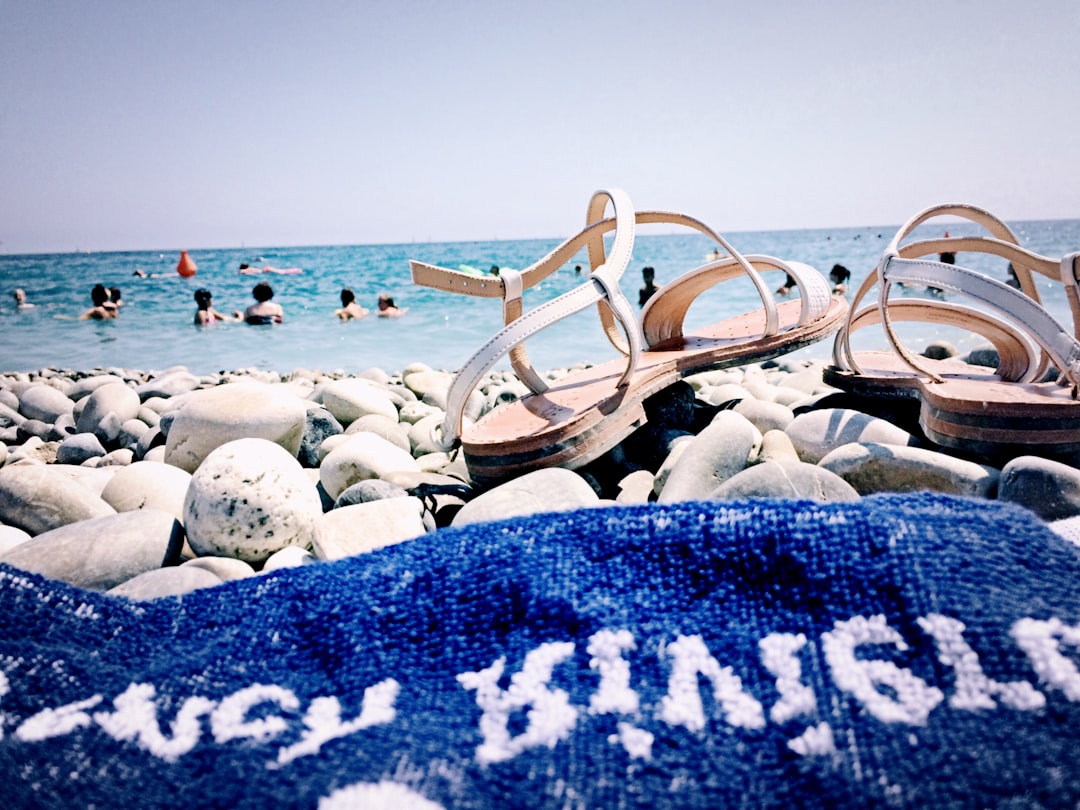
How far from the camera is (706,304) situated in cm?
1061

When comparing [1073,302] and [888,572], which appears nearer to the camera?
[888,572]

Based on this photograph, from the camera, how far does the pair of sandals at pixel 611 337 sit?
2.12 m

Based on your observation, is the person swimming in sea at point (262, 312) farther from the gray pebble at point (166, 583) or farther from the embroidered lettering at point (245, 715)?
the embroidered lettering at point (245, 715)

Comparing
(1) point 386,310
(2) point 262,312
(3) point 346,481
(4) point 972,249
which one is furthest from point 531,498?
(2) point 262,312

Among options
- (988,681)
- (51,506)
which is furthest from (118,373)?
(988,681)

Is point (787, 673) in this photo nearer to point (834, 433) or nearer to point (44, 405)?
point (834, 433)

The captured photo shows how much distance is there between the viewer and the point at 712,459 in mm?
1922

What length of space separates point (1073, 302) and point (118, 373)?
7.88 m

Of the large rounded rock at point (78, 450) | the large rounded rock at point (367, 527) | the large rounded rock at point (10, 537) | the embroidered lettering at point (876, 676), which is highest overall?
the embroidered lettering at point (876, 676)

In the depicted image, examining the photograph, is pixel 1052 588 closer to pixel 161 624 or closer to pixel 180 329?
pixel 161 624

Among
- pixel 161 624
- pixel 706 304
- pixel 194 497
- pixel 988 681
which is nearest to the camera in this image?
pixel 988 681

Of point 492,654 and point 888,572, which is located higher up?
point 888,572

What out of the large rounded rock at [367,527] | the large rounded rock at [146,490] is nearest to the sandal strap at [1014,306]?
the large rounded rock at [367,527]

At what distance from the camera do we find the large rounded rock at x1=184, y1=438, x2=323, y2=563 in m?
1.65
